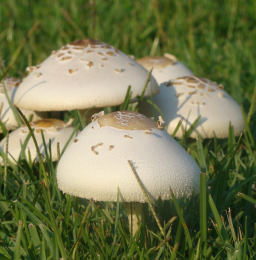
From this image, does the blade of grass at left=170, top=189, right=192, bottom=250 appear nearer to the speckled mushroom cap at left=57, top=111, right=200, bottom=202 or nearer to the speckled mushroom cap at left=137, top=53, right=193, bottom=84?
the speckled mushroom cap at left=57, top=111, right=200, bottom=202

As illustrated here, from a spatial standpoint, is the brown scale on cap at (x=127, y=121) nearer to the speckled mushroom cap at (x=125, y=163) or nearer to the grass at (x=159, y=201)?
the speckled mushroom cap at (x=125, y=163)

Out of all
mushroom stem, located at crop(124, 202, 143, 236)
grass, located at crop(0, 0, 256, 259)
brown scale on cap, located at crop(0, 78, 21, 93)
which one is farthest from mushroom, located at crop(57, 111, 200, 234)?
brown scale on cap, located at crop(0, 78, 21, 93)

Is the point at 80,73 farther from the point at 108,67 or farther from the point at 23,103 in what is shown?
the point at 23,103

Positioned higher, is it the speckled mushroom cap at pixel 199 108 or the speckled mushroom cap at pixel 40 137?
the speckled mushroom cap at pixel 199 108

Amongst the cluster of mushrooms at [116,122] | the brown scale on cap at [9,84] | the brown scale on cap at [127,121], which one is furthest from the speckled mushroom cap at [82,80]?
the brown scale on cap at [127,121]

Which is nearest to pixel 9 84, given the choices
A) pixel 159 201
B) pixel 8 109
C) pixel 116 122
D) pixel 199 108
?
pixel 8 109

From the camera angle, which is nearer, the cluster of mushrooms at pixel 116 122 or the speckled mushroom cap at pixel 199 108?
the cluster of mushrooms at pixel 116 122

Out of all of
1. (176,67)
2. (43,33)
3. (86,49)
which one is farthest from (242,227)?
(43,33)
